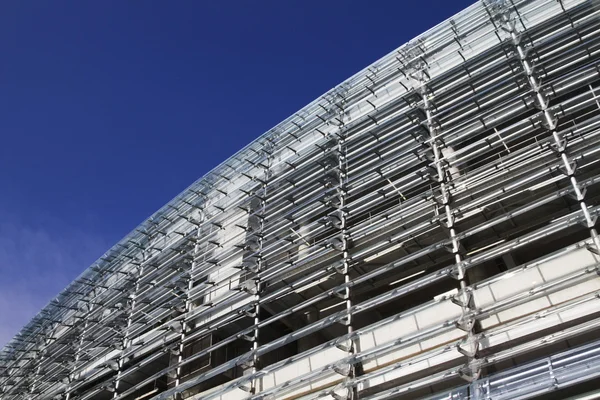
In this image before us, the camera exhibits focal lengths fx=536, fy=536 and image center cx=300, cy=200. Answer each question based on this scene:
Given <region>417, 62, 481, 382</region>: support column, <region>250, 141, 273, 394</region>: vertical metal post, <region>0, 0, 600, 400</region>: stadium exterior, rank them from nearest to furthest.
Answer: <region>417, 62, 481, 382</region>: support column → <region>0, 0, 600, 400</region>: stadium exterior → <region>250, 141, 273, 394</region>: vertical metal post

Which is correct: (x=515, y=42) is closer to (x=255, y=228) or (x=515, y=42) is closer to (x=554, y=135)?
(x=554, y=135)

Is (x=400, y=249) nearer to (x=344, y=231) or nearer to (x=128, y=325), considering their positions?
(x=344, y=231)

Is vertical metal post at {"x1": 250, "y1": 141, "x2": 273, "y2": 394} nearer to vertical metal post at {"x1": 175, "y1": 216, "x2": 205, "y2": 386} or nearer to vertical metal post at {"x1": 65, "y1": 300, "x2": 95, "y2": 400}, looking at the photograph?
vertical metal post at {"x1": 175, "y1": 216, "x2": 205, "y2": 386}

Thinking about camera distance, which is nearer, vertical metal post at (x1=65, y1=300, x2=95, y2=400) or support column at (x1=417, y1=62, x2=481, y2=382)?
support column at (x1=417, y1=62, x2=481, y2=382)

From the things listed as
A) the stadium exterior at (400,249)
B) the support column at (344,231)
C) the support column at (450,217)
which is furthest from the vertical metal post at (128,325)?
the support column at (450,217)

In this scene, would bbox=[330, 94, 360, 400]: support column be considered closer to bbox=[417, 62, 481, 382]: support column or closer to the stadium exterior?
the stadium exterior

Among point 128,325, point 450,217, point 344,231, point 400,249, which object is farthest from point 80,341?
point 450,217

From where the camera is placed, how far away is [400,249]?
1080cm

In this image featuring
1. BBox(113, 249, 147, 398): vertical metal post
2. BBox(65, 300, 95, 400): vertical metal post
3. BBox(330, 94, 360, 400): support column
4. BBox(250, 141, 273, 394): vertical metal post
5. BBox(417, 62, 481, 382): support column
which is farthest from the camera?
BBox(65, 300, 95, 400): vertical metal post

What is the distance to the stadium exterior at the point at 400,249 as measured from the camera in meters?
7.59

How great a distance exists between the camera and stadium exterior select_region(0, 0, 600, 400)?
24.9ft

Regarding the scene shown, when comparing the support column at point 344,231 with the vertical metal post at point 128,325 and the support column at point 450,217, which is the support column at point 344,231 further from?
Result: the vertical metal post at point 128,325

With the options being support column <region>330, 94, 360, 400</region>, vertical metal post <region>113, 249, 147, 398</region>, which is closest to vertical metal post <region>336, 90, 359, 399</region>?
support column <region>330, 94, 360, 400</region>

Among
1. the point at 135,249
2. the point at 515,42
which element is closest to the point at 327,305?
the point at 515,42
